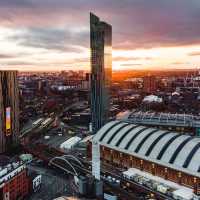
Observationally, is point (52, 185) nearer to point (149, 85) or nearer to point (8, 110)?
point (8, 110)

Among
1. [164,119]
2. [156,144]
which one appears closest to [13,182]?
[156,144]

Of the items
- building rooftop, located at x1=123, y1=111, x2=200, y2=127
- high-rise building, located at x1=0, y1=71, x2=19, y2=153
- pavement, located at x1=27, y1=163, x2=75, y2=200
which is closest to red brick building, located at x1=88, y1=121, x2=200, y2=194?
pavement, located at x1=27, y1=163, x2=75, y2=200

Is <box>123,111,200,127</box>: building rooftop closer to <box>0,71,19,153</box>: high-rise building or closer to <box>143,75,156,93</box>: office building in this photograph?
<box>0,71,19,153</box>: high-rise building

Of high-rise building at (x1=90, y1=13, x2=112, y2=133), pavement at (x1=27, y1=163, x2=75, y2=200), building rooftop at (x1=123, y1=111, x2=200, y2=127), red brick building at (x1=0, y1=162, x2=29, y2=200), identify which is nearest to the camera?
red brick building at (x1=0, y1=162, x2=29, y2=200)

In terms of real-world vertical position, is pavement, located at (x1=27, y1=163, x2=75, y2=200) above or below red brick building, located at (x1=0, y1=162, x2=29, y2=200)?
below

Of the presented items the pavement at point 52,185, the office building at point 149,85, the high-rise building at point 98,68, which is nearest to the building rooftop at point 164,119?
the high-rise building at point 98,68

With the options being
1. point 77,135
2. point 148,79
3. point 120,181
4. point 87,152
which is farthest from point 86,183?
point 148,79
